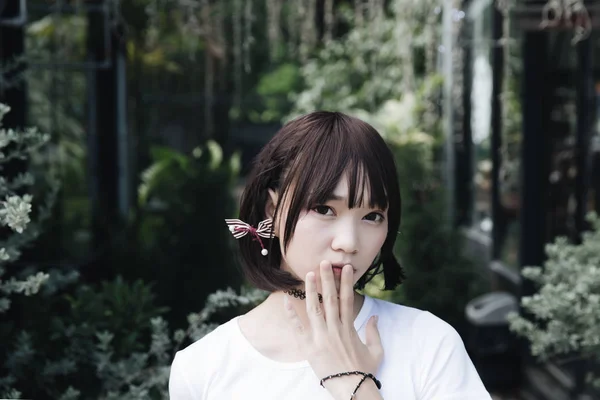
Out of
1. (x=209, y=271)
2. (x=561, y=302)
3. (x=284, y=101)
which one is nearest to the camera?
(x=561, y=302)

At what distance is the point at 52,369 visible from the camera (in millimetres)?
2277

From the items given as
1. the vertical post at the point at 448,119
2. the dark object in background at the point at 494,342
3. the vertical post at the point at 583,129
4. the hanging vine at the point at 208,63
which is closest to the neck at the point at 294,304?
the hanging vine at the point at 208,63

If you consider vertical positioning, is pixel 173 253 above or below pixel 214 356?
below

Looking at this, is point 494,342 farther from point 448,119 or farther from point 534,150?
point 448,119

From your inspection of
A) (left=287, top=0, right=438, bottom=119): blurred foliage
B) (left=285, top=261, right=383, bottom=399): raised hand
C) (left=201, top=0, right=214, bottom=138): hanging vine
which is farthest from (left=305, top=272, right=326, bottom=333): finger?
(left=287, top=0, right=438, bottom=119): blurred foliage

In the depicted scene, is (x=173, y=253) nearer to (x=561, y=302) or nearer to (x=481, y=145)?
(x=561, y=302)

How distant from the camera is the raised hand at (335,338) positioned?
132 centimetres

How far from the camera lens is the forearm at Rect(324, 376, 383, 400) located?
131 centimetres

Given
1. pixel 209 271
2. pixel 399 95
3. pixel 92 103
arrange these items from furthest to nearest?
pixel 399 95
pixel 92 103
pixel 209 271

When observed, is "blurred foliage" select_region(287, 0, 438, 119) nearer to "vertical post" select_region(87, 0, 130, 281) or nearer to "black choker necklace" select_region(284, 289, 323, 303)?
"vertical post" select_region(87, 0, 130, 281)

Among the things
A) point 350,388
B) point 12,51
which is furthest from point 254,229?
point 12,51

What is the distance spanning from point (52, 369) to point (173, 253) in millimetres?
2536

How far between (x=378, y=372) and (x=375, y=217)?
0.25 m

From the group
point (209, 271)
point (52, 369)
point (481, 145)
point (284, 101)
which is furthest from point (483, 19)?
point (284, 101)
